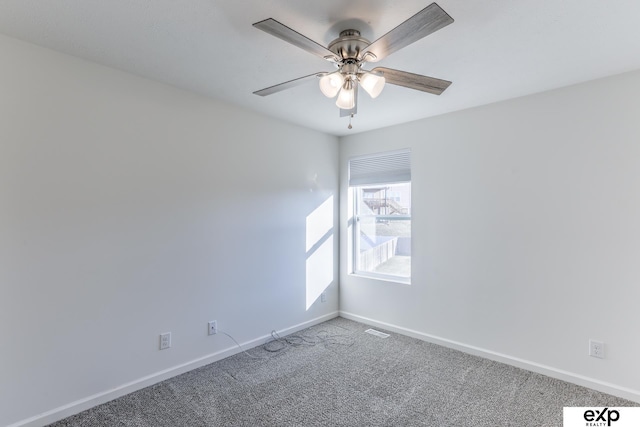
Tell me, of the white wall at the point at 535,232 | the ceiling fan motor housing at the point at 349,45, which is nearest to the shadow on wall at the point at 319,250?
the white wall at the point at 535,232

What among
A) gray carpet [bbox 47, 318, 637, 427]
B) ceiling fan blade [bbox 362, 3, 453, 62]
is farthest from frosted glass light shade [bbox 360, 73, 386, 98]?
gray carpet [bbox 47, 318, 637, 427]

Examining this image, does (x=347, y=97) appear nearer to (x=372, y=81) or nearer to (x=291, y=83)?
(x=372, y=81)

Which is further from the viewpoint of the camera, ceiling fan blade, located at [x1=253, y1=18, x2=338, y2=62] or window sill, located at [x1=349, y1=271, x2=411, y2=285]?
window sill, located at [x1=349, y1=271, x2=411, y2=285]

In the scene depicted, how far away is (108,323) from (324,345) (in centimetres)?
188

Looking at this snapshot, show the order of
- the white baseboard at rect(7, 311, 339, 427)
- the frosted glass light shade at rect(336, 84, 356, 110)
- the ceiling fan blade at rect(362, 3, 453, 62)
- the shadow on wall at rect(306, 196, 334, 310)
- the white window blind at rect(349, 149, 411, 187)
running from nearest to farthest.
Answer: the ceiling fan blade at rect(362, 3, 453, 62)
the frosted glass light shade at rect(336, 84, 356, 110)
the white baseboard at rect(7, 311, 339, 427)
the white window blind at rect(349, 149, 411, 187)
the shadow on wall at rect(306, 196, 334, 310)

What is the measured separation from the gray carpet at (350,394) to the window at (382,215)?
108cm

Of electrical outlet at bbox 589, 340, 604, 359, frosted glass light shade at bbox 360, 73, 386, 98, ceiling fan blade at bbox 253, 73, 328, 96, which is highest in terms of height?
ceiling fan blade at bbox 253, 73, 328, 96

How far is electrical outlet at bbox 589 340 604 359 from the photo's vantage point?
238cm

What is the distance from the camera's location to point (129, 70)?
2.31m

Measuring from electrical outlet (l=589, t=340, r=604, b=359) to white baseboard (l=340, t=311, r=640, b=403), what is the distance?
0.19 meters

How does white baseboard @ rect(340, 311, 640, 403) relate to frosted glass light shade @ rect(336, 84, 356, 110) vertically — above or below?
below

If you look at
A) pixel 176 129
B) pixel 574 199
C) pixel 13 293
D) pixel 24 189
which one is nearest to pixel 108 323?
pixel 13 293

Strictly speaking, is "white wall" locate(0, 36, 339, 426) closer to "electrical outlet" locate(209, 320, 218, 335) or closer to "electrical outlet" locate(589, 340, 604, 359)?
"electrical outlet" locate(209, 320, 218, 335)

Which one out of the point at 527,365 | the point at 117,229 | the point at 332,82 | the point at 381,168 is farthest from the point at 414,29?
the point at 527,365
